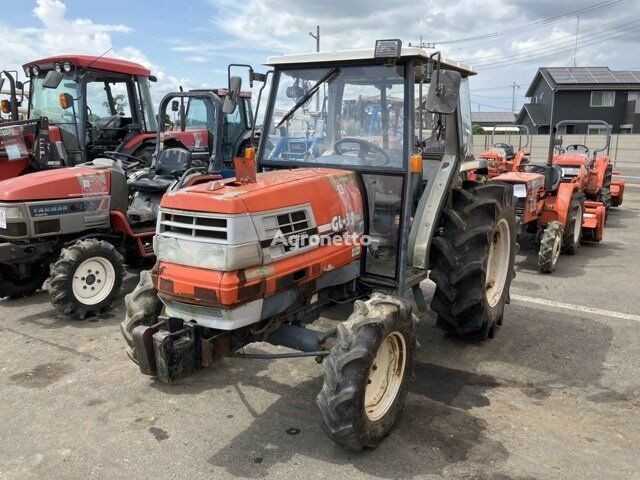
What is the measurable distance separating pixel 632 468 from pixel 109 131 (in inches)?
310

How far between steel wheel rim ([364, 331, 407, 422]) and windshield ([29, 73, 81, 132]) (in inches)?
258

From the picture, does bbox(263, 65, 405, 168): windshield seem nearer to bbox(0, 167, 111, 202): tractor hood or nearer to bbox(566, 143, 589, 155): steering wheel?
bbox(0, 167, 111, 202): tractor hood

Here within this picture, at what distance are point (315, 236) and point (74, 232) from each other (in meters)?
3.49

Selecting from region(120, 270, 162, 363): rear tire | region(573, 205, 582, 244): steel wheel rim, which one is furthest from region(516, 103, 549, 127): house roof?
region(120, 270, 162, 363): rear tire

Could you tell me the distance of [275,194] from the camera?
3.16m

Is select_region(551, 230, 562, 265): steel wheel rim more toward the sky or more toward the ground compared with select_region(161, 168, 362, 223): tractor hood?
more toward the ground

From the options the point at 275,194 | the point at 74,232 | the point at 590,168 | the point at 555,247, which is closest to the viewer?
the point at 275,194

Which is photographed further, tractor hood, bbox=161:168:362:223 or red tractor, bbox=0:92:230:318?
red tractor, bbox=0:92:230:318

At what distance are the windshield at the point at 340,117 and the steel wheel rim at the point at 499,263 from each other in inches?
63.1

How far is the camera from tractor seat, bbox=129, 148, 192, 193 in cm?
673

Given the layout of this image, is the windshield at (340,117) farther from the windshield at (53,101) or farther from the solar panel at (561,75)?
the solar panel at (561,75)

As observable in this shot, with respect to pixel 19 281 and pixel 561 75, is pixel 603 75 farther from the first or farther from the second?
pixel 19 281

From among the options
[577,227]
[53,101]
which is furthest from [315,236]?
[53,101]

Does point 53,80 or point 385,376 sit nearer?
point 385,376
